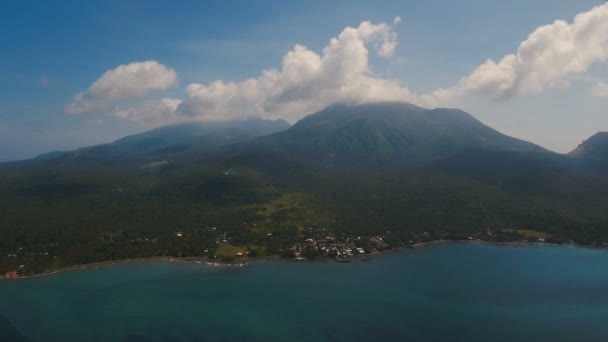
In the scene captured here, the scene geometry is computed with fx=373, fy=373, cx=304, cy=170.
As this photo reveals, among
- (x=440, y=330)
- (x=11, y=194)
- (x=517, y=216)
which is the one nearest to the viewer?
(x=440, y=330)

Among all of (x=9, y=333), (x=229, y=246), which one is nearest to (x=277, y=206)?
(x=229, y=246)

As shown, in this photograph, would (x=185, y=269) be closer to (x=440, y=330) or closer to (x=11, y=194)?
(x=440, y=330)

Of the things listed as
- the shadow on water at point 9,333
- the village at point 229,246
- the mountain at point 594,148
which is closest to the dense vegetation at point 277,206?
the village at point 229,246

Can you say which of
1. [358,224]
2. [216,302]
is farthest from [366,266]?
[216,302]

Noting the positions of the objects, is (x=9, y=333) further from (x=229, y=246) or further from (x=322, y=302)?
(x=322, y=302)

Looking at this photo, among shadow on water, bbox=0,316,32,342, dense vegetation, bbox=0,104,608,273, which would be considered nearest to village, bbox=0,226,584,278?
dense vegetation, bbox=0,104,608,273

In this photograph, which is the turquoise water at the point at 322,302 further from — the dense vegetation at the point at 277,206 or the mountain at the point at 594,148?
the mountain at the point at 594,148
